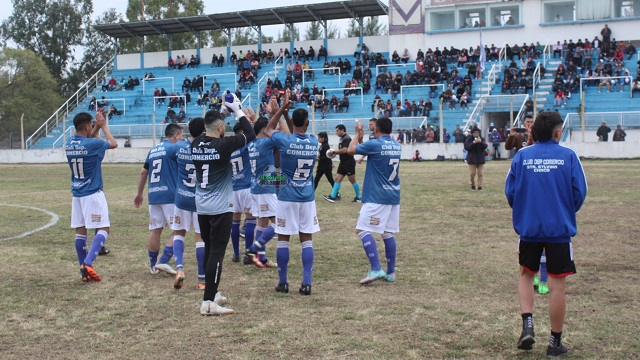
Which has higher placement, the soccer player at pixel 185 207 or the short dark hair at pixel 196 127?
the short dark hair at pixel 196 127

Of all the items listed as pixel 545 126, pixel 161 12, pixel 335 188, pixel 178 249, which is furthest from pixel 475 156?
pixel 161 12

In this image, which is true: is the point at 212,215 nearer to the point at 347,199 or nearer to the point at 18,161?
the point at 347,199

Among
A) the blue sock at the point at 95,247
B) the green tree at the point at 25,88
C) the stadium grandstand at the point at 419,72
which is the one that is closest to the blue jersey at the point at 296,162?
the blue sock at the point at 95,247

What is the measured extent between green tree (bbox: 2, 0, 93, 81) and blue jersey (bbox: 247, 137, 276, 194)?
81.2 m

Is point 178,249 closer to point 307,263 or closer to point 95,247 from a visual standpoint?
point 95,247

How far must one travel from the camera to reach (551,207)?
6.07 metres

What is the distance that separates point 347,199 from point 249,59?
38.9 metres

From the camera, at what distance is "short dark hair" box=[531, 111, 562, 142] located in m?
6.16

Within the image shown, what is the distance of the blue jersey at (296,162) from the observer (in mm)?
8508

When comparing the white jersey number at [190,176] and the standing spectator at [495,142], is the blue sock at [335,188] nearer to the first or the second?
the white jersey number at [190,176]

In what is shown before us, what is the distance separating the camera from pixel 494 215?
15320mm

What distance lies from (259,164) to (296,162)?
2.40 metres

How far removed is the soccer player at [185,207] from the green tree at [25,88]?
204 feet

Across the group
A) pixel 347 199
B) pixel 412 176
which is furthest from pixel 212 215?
pixel 412 176
